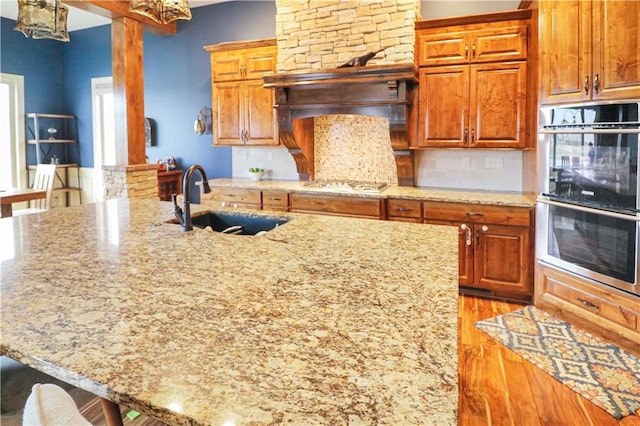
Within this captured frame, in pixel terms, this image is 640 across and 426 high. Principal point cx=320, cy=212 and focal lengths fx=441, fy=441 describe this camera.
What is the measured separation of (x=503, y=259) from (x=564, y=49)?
163cm

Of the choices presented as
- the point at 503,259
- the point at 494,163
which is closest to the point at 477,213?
the point at 503,259

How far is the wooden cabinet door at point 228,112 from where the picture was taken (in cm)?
483

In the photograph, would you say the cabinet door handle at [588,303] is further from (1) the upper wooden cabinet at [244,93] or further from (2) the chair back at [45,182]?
(2) the chair back at [45,182]

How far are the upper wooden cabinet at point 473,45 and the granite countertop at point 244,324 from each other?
244 cm

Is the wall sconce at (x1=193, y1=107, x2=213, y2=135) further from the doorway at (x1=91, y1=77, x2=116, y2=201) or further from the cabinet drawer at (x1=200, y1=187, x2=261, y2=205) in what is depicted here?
the doorway at (x1=91, y1=77, x2=116, y2=201)

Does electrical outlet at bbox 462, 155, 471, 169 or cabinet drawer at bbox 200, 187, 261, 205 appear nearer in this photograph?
electrical outlet at bbox 462, 155, 471, 169

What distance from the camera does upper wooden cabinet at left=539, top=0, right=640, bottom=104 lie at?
103 inches

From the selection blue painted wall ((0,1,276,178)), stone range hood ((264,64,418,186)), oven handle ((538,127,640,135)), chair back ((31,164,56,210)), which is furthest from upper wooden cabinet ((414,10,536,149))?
chair back ((31,164,56,210))

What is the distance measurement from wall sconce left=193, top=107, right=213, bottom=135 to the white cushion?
5250mm

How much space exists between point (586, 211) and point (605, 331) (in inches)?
31.2

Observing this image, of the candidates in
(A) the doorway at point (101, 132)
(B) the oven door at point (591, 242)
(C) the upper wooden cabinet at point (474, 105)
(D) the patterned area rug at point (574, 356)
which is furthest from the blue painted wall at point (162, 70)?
(D) the patterned area rug at point (574, 356)

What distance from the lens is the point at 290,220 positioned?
2451 mm

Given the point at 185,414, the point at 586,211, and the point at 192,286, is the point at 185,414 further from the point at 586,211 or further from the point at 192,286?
the point at 586,211

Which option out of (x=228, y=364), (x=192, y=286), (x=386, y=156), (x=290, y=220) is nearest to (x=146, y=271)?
(x=192, y=286)
